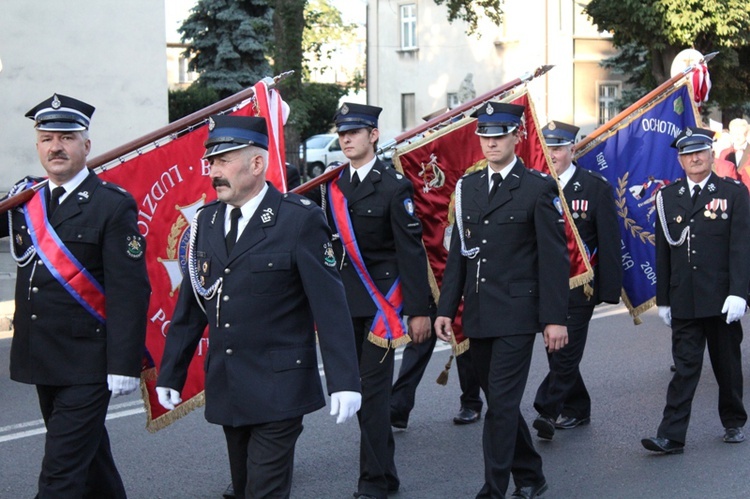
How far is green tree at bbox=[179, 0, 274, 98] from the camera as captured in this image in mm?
35469

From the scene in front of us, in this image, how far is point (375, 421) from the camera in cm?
600

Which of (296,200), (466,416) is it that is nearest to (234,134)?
(296,200)

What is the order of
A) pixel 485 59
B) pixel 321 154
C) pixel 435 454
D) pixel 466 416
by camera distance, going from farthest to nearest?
pixel 321 154 → pixel 485 59 → pixel 466 416 → pixel 435 454

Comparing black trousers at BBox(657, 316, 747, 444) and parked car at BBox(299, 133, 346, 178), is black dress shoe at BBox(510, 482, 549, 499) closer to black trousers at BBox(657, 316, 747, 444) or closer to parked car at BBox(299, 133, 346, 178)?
black trousers at BBox(657, 316, 747, 444)

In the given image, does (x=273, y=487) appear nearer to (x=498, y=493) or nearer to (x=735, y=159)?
(x=498, y=493)

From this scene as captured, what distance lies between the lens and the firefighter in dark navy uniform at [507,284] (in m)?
5.71

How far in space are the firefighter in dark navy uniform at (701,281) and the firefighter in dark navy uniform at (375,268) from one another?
187cm

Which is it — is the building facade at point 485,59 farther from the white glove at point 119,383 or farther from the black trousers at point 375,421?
the white glove at point 119,383

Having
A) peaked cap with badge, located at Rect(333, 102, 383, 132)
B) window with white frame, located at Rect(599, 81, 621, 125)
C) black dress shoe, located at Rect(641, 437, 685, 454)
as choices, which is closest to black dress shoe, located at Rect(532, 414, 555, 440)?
black dress shoe, located at Rect(641, 437, 685, 454)

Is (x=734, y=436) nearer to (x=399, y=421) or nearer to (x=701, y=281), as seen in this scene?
(x=701, y=281)

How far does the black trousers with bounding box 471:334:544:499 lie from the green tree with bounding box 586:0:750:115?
18605mm

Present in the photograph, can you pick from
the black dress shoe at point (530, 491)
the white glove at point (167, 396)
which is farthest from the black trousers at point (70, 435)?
the black dress shoe at point (530, 491)

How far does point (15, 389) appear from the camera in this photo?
29.3ft

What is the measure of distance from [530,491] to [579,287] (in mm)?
1895
